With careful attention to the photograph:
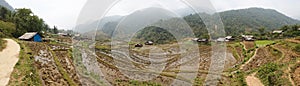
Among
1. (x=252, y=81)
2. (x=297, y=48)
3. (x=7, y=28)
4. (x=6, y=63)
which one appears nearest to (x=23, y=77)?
(x=6, y=63)

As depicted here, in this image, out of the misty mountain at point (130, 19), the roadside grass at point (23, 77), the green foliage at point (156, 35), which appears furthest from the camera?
the green foliage at point (156, 35)

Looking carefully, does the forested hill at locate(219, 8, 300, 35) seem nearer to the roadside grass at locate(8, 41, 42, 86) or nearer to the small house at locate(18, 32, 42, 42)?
the small house at locate(18, 32, 42, 42)

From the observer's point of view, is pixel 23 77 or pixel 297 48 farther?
pixel 297 48

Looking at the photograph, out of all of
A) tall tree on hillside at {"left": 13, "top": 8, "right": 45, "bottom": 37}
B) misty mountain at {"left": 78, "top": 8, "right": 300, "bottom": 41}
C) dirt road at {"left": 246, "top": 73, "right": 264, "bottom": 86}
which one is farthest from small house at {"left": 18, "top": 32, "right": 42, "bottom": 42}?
dirt road at {"left": 246, "top": 73, "right": 264, "bottom": 86}

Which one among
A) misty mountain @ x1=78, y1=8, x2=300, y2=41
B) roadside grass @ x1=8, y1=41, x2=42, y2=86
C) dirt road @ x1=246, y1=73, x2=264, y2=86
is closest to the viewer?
roadside grass @ x1=8, y1=41, x2=42, y2=86

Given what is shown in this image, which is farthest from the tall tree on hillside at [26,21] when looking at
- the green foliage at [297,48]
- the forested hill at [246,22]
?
the forested hill at [246,22]

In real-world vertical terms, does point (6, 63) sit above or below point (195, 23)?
below

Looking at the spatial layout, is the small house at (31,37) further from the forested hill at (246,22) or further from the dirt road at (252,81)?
the forested hill at (246,22)

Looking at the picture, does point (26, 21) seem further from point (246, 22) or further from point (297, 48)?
point (246, 22)

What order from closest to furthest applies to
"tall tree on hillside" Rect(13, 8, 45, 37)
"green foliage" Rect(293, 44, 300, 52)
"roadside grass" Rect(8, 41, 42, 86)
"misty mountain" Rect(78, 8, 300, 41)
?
1. "roadside grass" Rect(8, 41, 42, 86)
2. "misty mountain" Rect(78, 8, 300, 41)
3. "green foliage" Rect(293, 44, 300, 52)
4. "tall tree on hillside" Rect(13, 8, 45, 37)

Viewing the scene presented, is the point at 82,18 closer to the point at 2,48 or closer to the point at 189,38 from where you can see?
the point at 2,48

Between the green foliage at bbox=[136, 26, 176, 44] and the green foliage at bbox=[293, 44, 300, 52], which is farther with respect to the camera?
the green foliage at bbox=[136, 26, 176, 44]

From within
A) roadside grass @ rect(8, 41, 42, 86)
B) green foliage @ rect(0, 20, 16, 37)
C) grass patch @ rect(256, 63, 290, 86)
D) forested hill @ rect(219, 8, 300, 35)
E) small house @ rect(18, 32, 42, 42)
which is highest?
forested hill @ rect(219, 8, 300, 35)
